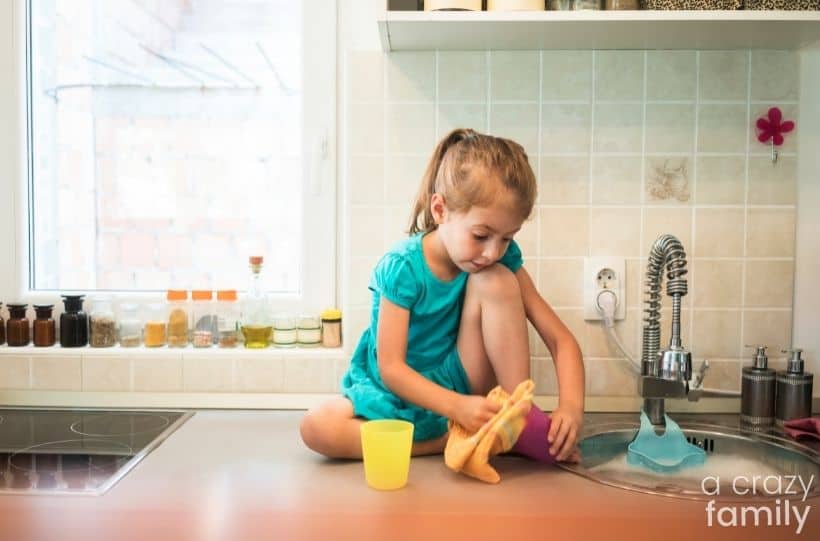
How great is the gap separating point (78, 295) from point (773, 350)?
4.69 feet

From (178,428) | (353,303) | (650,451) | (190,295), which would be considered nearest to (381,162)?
(353,303)

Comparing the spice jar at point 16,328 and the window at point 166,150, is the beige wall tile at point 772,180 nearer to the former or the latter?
the window at point 166,150

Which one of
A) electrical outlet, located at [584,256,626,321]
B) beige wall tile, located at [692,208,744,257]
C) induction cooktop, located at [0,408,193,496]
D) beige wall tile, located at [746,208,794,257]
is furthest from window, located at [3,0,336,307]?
beige wall tile, located at [746,208,794,257]

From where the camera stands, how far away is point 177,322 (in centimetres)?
167

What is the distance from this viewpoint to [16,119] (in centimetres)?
173

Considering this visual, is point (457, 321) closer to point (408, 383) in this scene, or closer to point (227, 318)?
point (408, 383)

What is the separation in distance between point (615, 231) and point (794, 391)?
446 millimetres

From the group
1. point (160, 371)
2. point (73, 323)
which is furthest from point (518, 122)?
point (73, 323)

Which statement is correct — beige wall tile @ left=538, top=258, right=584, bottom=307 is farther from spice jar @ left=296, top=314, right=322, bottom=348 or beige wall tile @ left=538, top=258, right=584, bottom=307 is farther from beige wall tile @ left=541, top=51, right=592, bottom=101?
spice jar @ left=296, top=314, right=322, bottom=348

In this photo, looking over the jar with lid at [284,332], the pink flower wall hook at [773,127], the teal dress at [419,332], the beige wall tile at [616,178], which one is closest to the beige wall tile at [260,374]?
the jar with lid at [284,332]

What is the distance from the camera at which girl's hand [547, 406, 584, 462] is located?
4.07 ft

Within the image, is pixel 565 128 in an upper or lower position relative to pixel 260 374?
upper

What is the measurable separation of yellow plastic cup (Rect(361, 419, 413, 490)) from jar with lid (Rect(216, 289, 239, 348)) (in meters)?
0.60

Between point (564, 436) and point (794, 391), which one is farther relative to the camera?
point (794, 391)
